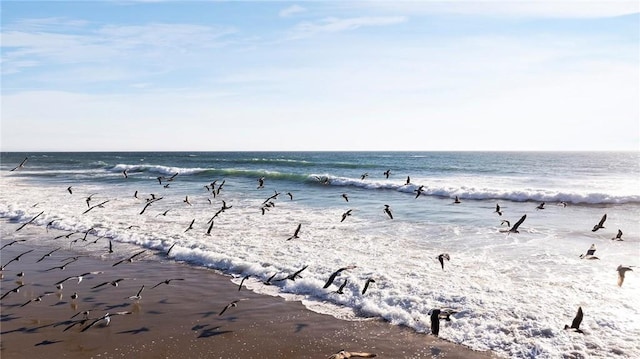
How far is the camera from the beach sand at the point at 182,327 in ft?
28.7

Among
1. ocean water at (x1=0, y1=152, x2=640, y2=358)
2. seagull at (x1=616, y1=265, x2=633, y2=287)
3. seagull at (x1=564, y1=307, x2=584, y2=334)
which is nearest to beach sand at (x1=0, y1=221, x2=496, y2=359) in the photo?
ocean water at (x1=0, y1=152, x2=640, y2=358)

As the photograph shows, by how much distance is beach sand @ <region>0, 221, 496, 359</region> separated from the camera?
876 centimetres

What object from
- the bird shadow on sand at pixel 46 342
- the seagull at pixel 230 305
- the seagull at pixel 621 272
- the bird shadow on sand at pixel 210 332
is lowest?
the bird shadow on sand at pixel 46 342

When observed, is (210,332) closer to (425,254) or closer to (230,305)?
(230,305)

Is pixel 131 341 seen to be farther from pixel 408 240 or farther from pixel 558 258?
pixel 558 258

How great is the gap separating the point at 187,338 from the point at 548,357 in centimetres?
676

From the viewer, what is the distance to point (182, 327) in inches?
383

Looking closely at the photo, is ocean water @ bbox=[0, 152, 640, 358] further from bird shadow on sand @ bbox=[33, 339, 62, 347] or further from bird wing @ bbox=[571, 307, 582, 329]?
bird shadow on sand @ bbox=[33, 339, 62, 347]


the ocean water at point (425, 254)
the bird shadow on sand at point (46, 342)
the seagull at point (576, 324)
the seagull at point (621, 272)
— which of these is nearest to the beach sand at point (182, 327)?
the bird shadow on sand at point (46, 342)

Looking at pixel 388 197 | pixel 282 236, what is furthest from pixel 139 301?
pixel 388 197

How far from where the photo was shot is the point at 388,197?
3259 cm

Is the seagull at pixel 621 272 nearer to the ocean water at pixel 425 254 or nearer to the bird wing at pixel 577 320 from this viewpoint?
the ocean water at pixel 425 254

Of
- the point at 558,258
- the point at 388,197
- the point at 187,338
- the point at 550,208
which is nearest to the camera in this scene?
the point at 187,338

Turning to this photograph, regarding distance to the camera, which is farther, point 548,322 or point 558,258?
point 558,258
